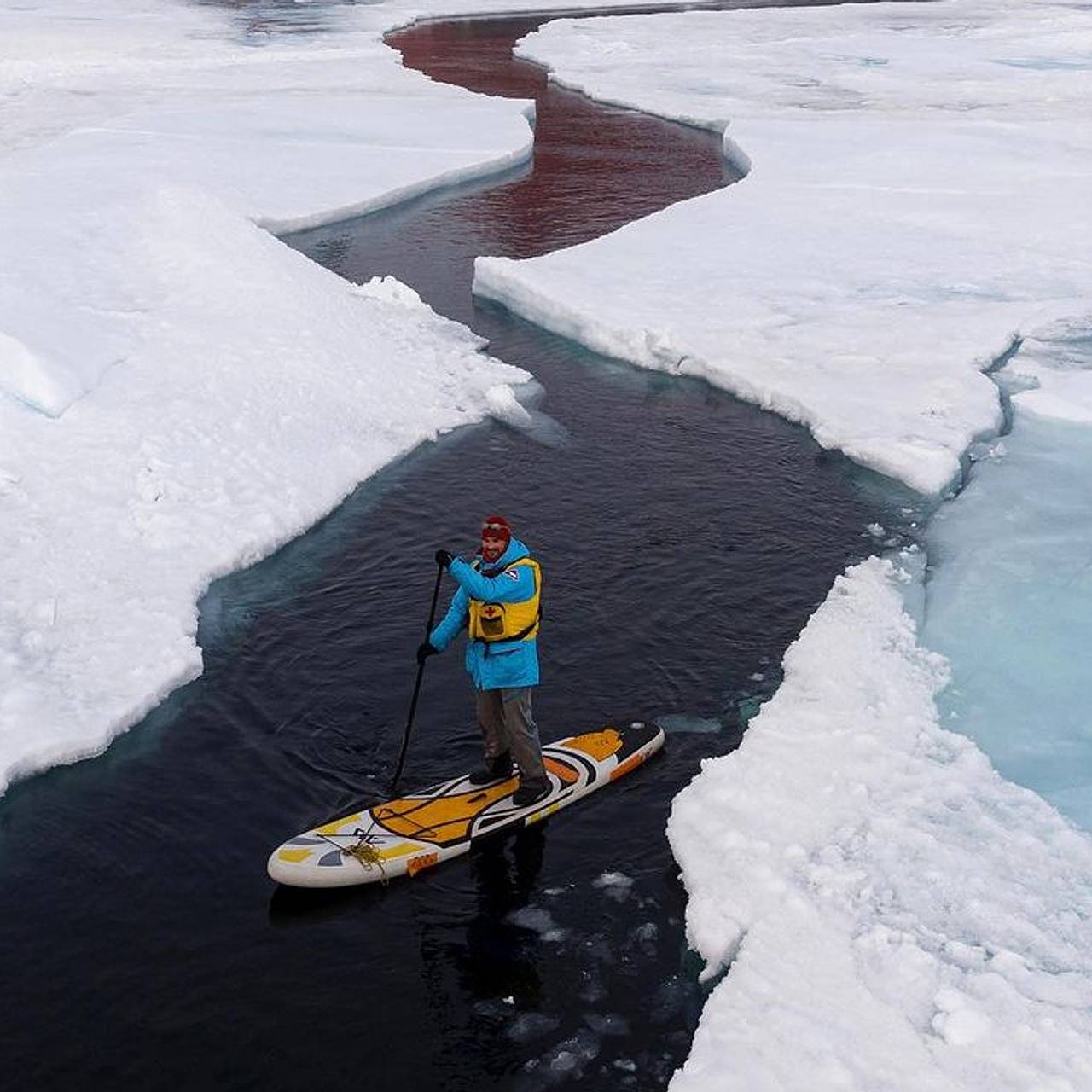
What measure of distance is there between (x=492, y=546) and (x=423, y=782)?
6.52ft

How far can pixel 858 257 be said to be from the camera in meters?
21.5

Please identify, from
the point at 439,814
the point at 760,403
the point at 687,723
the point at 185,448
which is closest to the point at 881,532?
the point at 760,403

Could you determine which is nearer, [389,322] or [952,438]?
[952,438]

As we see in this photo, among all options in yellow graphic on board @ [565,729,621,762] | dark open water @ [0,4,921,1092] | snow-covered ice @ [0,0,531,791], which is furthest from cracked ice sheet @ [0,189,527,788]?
yellow graphic on board @ [565,729,621,762]

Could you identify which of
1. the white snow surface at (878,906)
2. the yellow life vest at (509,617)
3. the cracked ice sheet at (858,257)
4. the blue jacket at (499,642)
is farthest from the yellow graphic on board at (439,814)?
the cracked ice sheet at (858,257)

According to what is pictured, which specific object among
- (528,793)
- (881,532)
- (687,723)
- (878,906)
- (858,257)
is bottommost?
(858,257)

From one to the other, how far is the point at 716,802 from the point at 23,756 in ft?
15.4

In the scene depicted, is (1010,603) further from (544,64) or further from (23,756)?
(544,64)

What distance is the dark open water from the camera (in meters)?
7.47

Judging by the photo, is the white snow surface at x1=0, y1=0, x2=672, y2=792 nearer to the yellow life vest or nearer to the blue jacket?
the blue jacket

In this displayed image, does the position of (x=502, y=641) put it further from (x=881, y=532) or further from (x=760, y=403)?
(x=760, y=403)

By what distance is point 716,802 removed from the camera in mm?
9156

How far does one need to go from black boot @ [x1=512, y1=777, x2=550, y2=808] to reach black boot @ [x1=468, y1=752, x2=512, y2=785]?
0.79ft

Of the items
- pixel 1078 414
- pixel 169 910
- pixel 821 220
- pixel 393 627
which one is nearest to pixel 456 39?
pixel 821 220
